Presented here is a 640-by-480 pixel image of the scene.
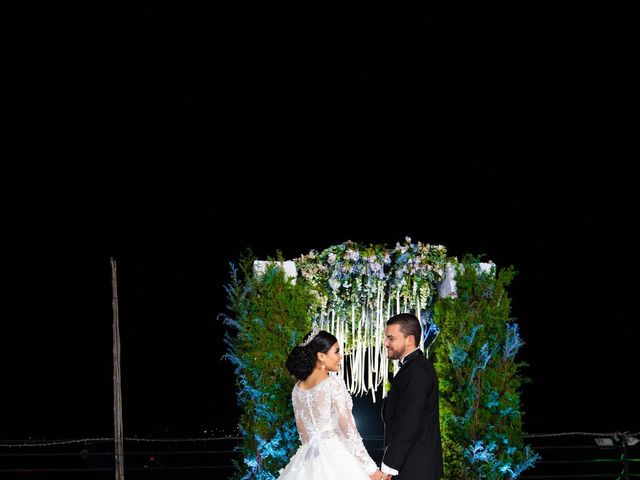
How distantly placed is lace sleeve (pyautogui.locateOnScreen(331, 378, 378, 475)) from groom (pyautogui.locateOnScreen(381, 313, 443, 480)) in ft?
0.51

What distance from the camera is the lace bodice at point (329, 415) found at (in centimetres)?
486

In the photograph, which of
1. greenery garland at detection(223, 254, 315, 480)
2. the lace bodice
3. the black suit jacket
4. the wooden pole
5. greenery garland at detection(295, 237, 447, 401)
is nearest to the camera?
the black suit jacket

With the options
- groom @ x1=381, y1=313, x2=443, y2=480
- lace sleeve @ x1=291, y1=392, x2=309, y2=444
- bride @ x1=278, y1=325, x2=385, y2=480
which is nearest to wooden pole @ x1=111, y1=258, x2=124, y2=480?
lace sleeve @ x1=291, y1=392, x2=309, y2=444

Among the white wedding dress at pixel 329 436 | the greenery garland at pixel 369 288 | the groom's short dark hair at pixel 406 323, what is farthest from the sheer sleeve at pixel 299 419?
the greenery garland at pixel 369 288

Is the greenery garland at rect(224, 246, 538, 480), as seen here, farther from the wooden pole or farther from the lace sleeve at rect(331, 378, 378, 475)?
the lace sleeve at rect(331, 378, 378, 475)

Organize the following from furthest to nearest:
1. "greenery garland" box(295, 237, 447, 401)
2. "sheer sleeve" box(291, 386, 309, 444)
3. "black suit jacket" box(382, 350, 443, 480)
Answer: "greenery garland" box(295, 237, 447, 401) → "sheer sleeve" box(291, 386, 309, 444) → "black suit jacket" box(382, 350, 443, 480)

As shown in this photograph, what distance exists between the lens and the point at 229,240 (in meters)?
18.5

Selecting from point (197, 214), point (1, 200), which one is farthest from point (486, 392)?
point (1, 200)

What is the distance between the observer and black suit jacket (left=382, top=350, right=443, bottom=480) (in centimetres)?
472

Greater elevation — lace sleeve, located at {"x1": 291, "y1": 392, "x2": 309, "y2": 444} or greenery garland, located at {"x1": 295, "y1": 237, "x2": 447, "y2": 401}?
greenery garland, located at {"x1": 295, "y1": 237, "x2": 447, "y2": 401}

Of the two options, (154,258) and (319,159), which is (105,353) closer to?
(154,258)

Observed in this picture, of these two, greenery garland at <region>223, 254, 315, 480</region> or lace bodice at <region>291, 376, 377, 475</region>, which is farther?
greenery garland at <region>223, 254, 315, 480</region>

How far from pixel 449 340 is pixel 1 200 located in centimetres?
1238

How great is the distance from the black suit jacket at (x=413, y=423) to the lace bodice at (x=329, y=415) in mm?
197
